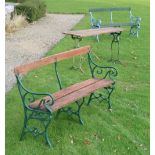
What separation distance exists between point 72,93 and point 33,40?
692 cm

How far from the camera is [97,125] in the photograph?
5344mm

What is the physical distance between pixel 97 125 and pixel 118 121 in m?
0.36

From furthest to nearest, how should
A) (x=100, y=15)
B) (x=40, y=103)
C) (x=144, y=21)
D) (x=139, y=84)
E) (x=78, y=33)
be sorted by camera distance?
(x=100, y=15), (x=144, y=21), (x=78, y=33), (x=139, y=84), (x=40, y=103)

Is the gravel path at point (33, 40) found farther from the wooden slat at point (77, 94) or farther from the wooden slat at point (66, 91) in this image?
the wooden slat at point (77, 94)

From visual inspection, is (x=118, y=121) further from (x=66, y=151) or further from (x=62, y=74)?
(x=62, y=74)

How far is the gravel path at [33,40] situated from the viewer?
9109mm

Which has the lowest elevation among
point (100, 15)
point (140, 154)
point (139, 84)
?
point (140, 154)

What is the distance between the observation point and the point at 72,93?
514cm

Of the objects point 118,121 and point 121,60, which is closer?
point 118,121

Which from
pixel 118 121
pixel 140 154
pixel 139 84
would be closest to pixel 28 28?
pixel 139 84

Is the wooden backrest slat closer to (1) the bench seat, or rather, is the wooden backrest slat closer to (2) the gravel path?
(1) the bench seat

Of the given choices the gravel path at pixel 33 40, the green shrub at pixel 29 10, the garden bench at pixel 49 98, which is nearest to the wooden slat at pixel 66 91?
the garden bench at pixel 49 98

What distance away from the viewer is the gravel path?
9109 millimetres

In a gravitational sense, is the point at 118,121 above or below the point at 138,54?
below
